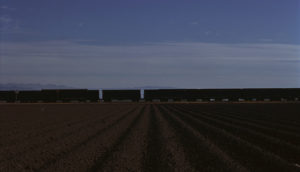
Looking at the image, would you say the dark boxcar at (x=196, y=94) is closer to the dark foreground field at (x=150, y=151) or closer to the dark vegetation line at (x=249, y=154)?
the dark foreground field at (x=150, y=151)

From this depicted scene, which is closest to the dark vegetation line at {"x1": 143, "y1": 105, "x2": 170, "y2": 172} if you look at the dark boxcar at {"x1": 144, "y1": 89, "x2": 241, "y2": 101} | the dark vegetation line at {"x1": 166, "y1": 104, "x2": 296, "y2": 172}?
the dark vegetation line at {"x1": 166, "y1": 104, "x2": 296, "y2": 172}

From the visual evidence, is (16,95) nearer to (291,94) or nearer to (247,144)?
(291,94)

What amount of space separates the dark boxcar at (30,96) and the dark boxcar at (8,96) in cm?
88

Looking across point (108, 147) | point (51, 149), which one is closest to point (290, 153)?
point (108, 147)

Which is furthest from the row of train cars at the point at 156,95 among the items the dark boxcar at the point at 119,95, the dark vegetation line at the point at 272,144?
the dark vegetation line at the point at 272,144

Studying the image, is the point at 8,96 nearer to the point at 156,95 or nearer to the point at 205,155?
the point at 156,95

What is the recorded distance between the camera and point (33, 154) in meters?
8.91

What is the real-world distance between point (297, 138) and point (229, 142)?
2878mm

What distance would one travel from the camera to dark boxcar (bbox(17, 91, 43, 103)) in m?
57.3

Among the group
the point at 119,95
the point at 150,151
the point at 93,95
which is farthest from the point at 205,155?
the point at 119,95

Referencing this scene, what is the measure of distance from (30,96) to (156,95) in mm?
22324

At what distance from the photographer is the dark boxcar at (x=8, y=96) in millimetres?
57156

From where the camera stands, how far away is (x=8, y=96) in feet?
188

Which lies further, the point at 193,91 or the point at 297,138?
the point at 193,91
